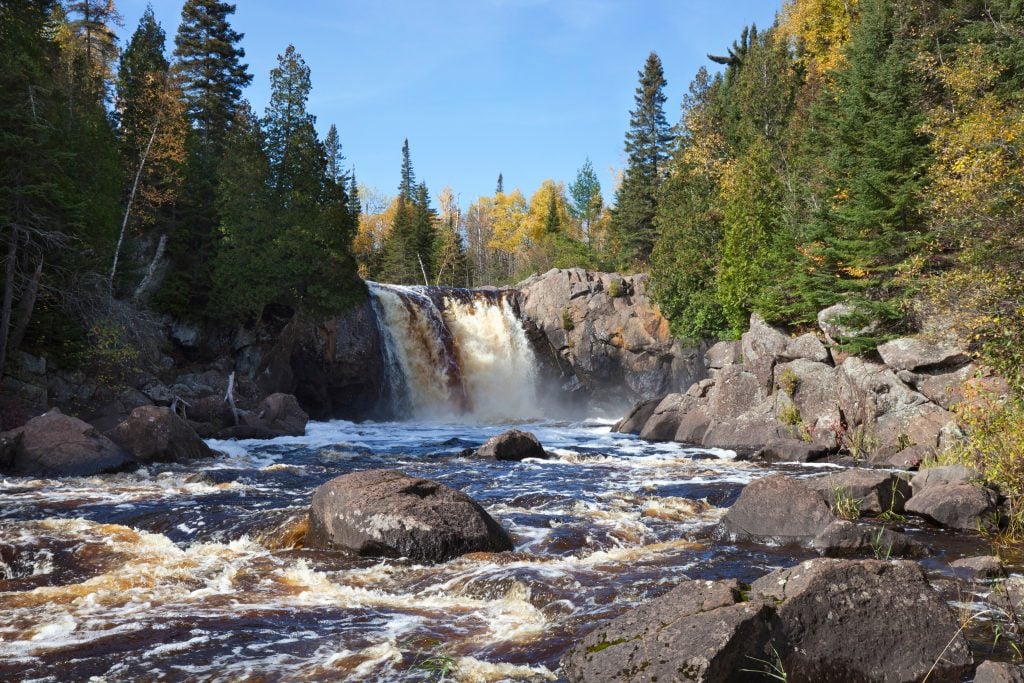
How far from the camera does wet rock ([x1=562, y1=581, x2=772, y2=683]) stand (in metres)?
5.41

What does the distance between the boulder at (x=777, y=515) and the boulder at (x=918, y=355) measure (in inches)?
436

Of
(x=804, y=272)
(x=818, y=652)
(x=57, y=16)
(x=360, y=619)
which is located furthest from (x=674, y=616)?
(x=57, y=16)

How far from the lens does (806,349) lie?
2392 centimetres

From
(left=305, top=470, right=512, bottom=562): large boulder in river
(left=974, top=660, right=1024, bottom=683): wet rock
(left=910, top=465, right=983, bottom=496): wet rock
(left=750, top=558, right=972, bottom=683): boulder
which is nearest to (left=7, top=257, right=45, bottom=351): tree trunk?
(left=305, top=470, right=512, bottom=562): large boulder in river

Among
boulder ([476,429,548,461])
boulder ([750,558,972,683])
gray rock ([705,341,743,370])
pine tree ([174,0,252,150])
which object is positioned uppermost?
pine tree ([174,0,252,150])

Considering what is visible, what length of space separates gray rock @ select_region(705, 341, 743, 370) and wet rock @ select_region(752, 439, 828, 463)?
845 cm

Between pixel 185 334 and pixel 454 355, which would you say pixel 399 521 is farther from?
pixel 454 355

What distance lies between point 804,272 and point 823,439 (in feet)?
22.6

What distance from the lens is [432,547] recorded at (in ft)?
31.8

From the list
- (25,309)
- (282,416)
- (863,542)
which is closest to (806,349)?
(863,542)

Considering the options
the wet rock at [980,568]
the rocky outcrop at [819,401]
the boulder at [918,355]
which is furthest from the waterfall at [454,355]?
the wet rock at [980,568]

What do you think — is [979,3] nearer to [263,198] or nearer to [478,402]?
[478,402]

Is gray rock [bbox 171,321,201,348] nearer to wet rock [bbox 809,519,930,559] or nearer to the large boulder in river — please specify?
the large boulder in river

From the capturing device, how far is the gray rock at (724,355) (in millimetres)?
29344
